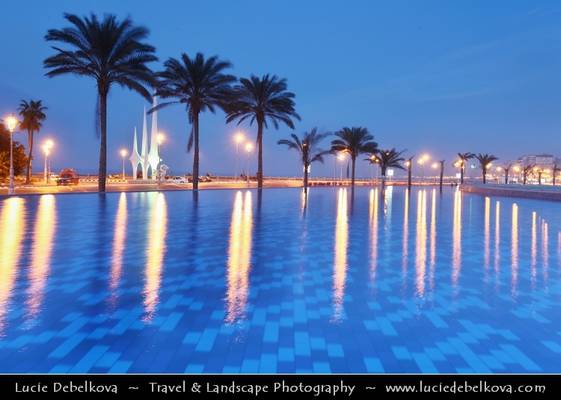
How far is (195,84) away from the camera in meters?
27.3

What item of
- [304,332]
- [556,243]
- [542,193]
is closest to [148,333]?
[304,332]

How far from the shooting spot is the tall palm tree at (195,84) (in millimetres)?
26750

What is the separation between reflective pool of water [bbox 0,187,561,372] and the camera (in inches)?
130

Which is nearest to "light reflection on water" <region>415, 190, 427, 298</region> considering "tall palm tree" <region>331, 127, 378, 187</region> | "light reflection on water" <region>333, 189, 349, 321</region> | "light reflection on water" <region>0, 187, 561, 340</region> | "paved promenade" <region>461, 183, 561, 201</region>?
"light reflection on water" <region>0, 187, 561, 340</region>

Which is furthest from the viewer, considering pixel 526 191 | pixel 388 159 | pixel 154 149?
pixel 388 159

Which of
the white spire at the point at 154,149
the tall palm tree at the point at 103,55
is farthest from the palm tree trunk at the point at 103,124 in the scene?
the white spire at the point at 154,149

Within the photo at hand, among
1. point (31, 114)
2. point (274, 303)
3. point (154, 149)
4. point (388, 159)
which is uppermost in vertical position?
point (31, 114)

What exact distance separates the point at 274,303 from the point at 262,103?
2868 cm

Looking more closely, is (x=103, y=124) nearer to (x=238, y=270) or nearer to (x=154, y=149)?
(x=238, y=270)

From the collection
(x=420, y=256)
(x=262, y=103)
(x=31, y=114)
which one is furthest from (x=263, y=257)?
(x=31, y=114)

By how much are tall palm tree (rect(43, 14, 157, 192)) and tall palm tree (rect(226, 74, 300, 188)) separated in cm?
872

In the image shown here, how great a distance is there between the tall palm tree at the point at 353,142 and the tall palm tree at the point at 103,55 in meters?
25.6

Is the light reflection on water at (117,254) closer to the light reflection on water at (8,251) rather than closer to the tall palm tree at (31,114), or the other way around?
the light reflection on water at (8,251)

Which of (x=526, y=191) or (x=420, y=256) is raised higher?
(x=526, y=191)
